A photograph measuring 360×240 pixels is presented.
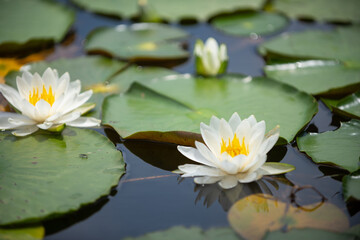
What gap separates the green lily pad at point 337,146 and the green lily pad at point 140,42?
1.57 m

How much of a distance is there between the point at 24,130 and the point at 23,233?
81 centimetres

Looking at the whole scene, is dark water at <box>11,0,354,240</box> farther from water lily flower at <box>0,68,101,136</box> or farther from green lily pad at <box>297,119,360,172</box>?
water lily flower at <box>0,68,101,136</box>

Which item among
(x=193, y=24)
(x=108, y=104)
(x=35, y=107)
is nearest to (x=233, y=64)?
(x=193, y=24)

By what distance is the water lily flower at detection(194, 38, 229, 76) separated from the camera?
297 centimetres

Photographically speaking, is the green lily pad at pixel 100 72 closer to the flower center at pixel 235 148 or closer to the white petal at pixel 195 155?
the white petal at pixel 195 155

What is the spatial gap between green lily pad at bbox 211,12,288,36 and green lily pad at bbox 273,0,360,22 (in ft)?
0.67

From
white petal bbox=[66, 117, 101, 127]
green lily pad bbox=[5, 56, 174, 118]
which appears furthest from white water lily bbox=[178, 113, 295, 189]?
green lily pad bbox=[5, 56, 174, 118]

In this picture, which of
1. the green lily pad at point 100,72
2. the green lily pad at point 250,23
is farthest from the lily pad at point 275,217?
the green lily pad at point 250,23

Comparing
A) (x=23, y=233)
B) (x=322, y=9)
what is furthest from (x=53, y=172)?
(x=322, y=9)

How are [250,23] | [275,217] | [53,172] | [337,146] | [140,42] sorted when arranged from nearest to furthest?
[275,217]
[53,172]
[337,146]
[140,42]
[250,23]

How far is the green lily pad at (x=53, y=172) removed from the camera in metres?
1.80

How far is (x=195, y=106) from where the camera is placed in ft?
8.52

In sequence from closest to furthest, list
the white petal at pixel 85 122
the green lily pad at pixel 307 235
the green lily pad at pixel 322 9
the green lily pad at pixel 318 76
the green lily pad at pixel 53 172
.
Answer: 1. the green lily pad at pixel 307 235
2. the green lily pad at pixel 53 172
3. the white petal at pixel 85 122
4. the green lily pad at pixel 318 76
5. the green lily pad at pixel 322 9

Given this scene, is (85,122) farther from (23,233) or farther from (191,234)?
(191,234)
